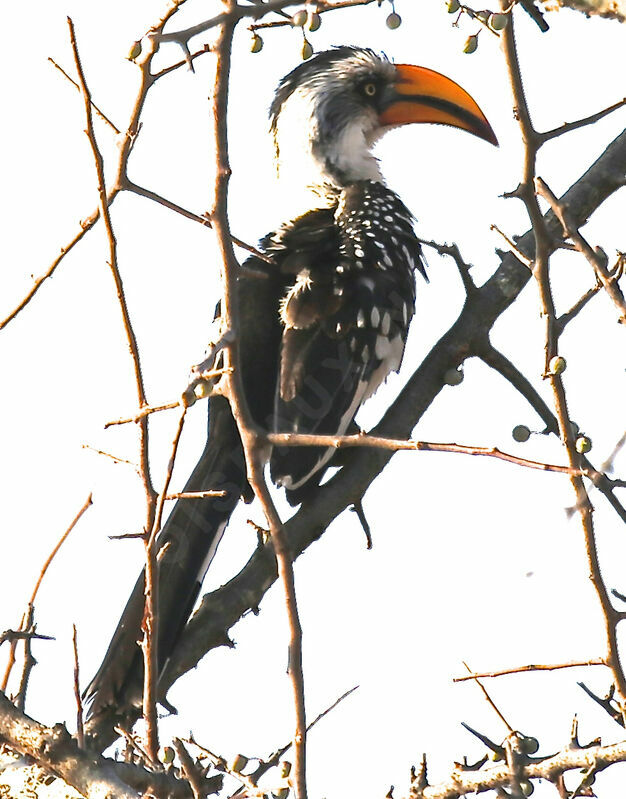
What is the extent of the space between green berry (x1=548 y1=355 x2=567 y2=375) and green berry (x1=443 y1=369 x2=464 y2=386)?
1.43 meters

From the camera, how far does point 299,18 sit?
2297mm

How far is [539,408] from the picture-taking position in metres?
3.32

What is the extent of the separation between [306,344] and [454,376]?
1.46ft

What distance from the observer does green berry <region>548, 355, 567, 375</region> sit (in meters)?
2.00

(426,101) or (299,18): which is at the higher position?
(426,101)

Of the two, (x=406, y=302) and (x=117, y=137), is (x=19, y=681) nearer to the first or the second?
(x=117, y=137)

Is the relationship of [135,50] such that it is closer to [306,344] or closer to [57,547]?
[57,547]

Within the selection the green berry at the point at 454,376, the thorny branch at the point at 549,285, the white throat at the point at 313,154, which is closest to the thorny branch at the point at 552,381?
the thorny branch at the point at 549,285

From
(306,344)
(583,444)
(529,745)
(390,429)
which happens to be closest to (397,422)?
(390,429)

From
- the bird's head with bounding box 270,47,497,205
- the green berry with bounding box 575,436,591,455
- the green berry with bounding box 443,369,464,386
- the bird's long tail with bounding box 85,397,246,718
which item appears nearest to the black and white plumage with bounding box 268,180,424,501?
the bird's long tail with bounding box 85,397,246,718

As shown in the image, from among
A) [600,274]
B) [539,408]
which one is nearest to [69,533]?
[600,274]

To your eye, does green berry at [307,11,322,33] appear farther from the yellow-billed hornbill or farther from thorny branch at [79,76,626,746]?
thorny branch at [79,76,626,746]

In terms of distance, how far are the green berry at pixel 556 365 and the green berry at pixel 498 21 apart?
1.73ft

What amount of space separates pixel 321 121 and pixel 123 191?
2948 mm
